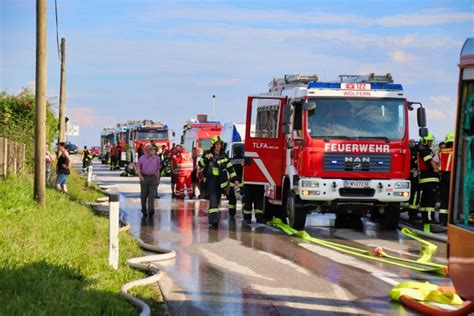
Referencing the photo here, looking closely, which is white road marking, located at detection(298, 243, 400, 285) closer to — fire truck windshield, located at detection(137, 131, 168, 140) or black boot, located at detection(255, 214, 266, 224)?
black boot, located at detection(255, 214, 266, 224)

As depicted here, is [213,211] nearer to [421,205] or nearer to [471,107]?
[421,205]

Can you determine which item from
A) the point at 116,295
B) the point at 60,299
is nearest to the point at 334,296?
the point at 116,295

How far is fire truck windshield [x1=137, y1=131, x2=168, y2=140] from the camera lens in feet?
151

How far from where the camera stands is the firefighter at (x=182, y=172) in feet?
85.8

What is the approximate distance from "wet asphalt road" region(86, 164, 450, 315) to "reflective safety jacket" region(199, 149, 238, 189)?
99 centimetres

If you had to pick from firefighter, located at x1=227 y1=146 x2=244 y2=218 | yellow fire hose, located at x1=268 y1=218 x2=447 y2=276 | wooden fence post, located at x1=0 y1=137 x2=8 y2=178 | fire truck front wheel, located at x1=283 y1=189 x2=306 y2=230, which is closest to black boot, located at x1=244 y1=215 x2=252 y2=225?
firefighter, located at x1=227 y1=146 x2=244 y2=218

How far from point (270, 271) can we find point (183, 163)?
1582 cm

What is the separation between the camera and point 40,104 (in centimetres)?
1577

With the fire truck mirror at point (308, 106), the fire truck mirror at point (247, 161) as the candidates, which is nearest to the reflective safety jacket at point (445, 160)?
the fire truck mirror at point (308, 106)

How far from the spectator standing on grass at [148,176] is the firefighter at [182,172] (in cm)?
668

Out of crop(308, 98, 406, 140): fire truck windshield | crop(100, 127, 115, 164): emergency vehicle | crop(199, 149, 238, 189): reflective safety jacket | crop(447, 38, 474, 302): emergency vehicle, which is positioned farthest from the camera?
crop(100, 127, 115, 164): emergency vehicle

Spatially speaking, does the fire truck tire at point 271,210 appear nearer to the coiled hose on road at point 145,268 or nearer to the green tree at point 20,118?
the coiled hose on road at point 145,268

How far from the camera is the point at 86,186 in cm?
2953

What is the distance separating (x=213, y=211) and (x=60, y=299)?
365 inches
